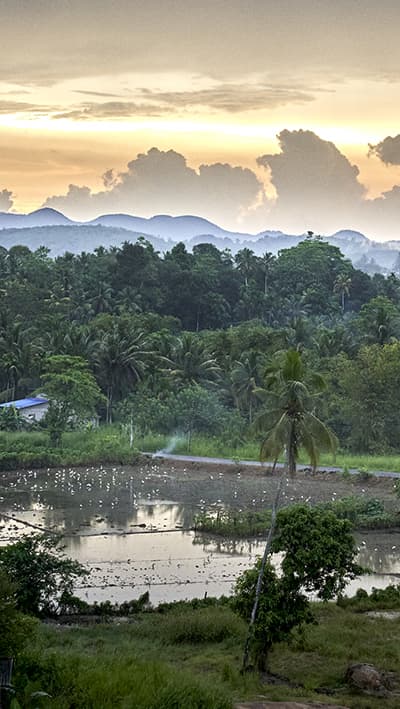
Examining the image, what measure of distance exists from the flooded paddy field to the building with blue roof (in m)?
7.32

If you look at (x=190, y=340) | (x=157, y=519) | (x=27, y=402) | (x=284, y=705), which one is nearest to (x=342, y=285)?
(x=190, y=340)

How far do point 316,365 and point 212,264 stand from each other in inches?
1157

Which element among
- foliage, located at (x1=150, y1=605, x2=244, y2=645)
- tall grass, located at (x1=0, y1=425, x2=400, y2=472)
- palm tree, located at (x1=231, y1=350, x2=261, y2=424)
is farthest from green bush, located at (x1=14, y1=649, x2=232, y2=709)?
palm tree, located at (x1=231, y1=350, x2=261, y2=424)

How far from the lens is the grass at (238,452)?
133 feet

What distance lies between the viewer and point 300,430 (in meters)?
23.6

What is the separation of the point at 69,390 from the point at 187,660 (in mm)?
29360

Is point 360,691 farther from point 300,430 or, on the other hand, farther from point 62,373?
point 62,373

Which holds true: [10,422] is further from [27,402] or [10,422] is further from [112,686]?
[112,686]

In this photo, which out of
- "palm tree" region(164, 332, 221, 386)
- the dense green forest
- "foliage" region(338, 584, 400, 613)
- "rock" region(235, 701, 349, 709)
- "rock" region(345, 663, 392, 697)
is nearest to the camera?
"rock" region(235, 701, 349, 709)

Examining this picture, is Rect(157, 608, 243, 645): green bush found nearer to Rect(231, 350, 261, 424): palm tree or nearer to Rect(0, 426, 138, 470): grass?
Rect(0, 426, 138, 470): grass

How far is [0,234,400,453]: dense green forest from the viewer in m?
44.2

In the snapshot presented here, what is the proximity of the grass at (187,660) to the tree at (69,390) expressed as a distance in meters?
25.4

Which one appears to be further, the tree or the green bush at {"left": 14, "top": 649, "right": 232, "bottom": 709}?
the tree

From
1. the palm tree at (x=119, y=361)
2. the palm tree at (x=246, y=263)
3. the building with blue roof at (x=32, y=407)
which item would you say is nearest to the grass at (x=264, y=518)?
the building with blue roof at (x=32, y=407)
